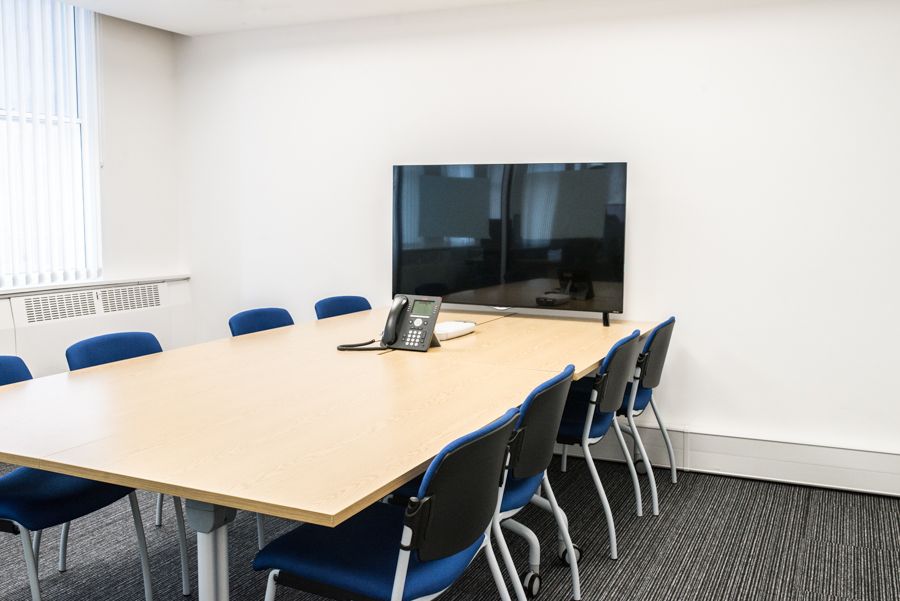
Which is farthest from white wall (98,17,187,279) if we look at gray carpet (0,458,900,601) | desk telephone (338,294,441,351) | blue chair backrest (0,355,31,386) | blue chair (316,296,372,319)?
desk telephone (338,294,441,351)

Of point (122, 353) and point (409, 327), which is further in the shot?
point (409, 327)

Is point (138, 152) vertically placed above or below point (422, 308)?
above

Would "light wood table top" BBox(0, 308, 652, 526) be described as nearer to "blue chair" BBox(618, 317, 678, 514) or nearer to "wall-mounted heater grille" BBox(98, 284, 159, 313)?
"blue chair" BBox(618, 317, 678, 514)

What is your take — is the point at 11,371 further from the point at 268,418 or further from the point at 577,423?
the point at 577,423

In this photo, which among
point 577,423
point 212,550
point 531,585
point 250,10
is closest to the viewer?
point 212,550

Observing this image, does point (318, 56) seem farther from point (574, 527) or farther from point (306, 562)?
point (306, 562)

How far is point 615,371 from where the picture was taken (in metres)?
3.45

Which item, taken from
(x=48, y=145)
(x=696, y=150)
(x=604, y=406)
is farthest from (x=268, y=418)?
(x=48, y=145)

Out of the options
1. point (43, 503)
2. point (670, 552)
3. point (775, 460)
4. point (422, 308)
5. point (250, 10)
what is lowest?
point (670, 552)

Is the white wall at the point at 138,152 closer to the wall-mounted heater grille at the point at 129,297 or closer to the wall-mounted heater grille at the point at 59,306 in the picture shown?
the wall-mounted heater grille at the point at 129,297

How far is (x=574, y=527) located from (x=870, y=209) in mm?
2345

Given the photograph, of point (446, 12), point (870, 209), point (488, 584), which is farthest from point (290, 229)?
point (870, 209)

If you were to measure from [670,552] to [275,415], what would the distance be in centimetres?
196

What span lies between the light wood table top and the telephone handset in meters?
0.08
